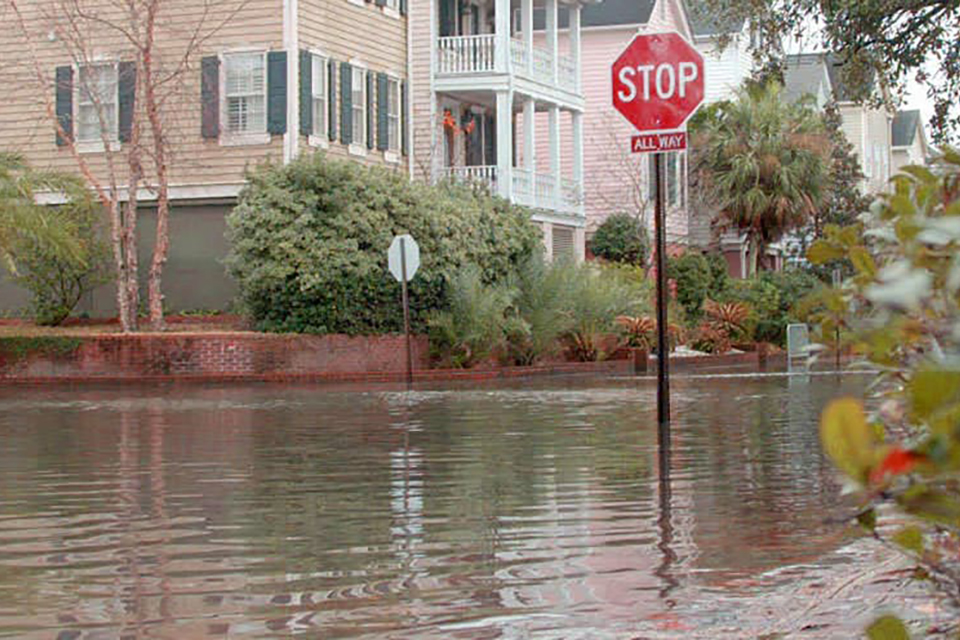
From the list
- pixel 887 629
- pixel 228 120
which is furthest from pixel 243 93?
pixel 887 629

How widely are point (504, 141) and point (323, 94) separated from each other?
5.87 metres

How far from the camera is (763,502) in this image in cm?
1043

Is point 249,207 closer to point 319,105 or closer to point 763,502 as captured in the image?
point 319,105

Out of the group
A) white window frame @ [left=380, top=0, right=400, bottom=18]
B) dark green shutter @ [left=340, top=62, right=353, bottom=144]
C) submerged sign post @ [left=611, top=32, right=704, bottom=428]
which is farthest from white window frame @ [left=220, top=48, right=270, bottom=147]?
submerged sign post @ [left=611, top=32, right=704, bottom=428]

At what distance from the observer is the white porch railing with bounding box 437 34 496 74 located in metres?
40.8

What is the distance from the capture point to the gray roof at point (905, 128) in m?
84.7

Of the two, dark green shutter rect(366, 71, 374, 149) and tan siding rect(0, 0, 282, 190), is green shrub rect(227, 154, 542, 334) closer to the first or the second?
tan siding rect(0, 0, 282, 190)

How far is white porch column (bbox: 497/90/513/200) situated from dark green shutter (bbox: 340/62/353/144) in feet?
14.7

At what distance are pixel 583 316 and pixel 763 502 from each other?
25.0 meters

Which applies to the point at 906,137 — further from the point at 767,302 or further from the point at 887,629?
the point at 887,629

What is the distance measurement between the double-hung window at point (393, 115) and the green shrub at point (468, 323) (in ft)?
25.2

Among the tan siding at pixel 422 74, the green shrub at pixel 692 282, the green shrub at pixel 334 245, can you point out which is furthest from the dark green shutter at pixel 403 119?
the green shrub at pixel 692 282

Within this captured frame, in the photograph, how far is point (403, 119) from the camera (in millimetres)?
40156

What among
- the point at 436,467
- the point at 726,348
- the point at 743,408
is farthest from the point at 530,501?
the point at 726,348
